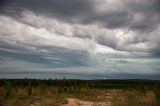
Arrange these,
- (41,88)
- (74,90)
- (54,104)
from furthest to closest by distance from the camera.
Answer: (74,90)
(41,88)
(54,104)

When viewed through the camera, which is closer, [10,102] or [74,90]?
[10,102]

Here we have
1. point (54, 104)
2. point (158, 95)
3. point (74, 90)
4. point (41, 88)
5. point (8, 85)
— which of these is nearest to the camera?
point (158, 95)

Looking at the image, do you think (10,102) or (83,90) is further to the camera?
(83,90)

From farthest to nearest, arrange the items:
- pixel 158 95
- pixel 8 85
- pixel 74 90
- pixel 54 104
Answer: pixel 74 90 → pixel 8 85 → pixel 54 104 → pixel 158 95

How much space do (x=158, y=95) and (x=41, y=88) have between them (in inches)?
873

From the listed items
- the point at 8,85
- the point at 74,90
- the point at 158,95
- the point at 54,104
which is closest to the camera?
the point at 158,95

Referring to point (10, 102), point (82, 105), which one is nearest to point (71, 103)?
point (82, 105)

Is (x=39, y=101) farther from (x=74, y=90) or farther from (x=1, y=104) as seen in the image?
(x=74, y=90)

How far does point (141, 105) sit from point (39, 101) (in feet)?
30.0

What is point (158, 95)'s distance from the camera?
23.9m

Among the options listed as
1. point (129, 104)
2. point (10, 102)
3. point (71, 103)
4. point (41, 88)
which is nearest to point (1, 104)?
point (10, 102)

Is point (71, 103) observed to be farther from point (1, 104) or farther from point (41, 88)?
point (41, 88)

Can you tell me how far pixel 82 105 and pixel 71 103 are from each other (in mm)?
1063

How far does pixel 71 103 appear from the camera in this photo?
2489cm
